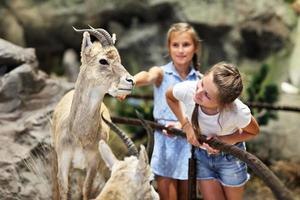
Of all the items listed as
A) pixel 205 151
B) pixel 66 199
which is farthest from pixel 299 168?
pixel 66 199

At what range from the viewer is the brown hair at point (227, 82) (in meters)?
2.08

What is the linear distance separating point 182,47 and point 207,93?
0.71m

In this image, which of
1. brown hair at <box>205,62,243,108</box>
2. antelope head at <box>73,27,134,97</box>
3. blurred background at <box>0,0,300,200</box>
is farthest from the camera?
blurred background at <box>0,0,300,200</box>

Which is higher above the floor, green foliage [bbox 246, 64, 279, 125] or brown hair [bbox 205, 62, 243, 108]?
brown hair [bbox 205, 62, 243, 108]

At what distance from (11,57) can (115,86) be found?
1.45 meters

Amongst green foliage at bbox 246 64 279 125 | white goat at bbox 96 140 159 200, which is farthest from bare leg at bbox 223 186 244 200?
green foliage at bbox 246 64 279 125

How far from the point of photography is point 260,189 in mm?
4312

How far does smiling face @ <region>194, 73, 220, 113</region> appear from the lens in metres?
2.11

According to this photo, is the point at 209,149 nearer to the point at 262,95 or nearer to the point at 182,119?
the point at 182,119

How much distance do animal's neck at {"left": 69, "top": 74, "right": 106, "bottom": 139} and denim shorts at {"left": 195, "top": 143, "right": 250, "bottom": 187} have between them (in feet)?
1.73

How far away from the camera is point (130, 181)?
191cm

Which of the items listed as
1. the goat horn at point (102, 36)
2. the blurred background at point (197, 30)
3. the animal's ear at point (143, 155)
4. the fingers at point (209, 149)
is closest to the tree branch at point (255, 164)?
the fingers at point (209, 149)

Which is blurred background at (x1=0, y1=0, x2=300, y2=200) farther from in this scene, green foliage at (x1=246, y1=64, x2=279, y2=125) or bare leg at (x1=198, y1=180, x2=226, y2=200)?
bare leg at (x1=198, y1=180, x2=226, y2=200)

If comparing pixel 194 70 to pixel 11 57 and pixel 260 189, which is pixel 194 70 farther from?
pixel 260 189
